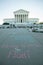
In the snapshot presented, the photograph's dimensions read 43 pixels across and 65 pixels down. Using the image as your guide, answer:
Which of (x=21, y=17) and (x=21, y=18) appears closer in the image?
(x=21, y=18)

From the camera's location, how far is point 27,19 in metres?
145

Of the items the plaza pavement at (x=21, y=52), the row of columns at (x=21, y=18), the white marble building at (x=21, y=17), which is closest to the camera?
the plaza pavement at (x=21, y=52)

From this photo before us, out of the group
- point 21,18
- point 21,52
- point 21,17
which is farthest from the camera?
point 21,17

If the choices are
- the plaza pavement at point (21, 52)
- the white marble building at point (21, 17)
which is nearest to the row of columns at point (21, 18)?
A: the white marble building at point (21, 17)

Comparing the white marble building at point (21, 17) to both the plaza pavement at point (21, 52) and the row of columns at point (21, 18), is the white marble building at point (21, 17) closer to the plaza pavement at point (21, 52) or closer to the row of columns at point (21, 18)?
the row of columns at point (21, 18)

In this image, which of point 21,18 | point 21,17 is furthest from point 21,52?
point 21,17

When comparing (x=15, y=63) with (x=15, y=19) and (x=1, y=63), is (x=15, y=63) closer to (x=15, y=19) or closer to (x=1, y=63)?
(x=1, y=63)

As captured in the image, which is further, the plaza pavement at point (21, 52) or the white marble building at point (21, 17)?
the white marble building at point (21, 17)

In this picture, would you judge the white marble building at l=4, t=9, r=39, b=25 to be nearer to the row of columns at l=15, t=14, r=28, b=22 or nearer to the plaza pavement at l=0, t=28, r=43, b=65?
the row of columns at l=15, t=14, r=28, b=22

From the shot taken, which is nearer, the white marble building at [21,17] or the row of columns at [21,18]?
the white marble building at [21,17]

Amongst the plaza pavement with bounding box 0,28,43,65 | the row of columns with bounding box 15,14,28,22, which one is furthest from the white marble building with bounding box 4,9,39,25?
the plaza pavement with bounding box 0,28,43,65

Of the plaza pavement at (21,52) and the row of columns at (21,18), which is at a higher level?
the plaza pavement at (21,52)

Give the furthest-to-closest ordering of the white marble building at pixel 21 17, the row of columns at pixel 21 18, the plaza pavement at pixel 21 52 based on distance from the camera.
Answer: the row of columns at pixel 21 18
the white marble building at pixel 21 17
the plaza pavement at pixel 21 52

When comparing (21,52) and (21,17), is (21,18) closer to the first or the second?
(21,17)
